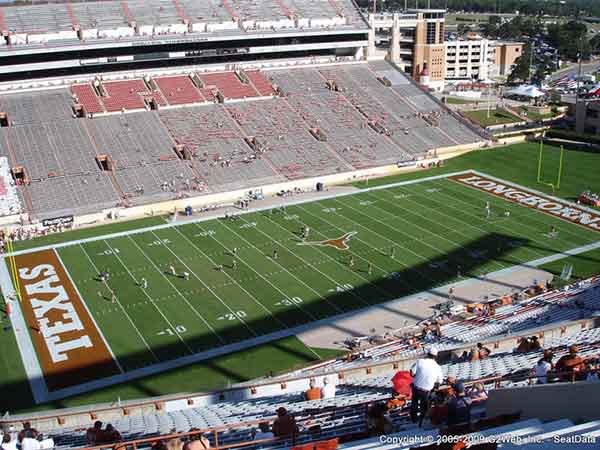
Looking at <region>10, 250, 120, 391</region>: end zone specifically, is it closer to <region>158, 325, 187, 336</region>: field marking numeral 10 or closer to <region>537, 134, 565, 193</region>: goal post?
<region>158, 325, 187, 336</region>: field marking numeral 10

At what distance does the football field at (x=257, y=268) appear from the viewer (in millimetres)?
22250

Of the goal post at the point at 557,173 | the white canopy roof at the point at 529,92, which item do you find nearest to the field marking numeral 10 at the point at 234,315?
the goal post at the point at 557,173

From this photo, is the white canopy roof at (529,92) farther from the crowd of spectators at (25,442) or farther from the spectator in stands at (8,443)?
the spectator in stands at (8,443)

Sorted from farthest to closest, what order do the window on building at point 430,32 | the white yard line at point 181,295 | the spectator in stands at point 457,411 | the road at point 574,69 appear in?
the road at point 574,69 → the window on building at point 430,32 → the white yard line at point 181,295 → the spectator in stands at point 457,411

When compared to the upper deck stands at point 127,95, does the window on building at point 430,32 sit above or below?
above

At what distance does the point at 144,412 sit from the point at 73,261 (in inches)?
A: 663

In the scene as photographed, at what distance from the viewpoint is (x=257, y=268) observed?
27.8m

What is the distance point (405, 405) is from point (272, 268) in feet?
59.1

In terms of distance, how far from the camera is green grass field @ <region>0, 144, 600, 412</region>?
2133cm

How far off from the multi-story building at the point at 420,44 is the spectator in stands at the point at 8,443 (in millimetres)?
65347

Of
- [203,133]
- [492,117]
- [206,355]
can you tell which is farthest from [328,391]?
[492,117]

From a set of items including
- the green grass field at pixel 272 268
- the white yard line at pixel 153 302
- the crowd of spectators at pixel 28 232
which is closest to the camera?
the green grass field at pixel 272 268

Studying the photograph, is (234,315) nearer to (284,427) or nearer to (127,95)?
(284,427)

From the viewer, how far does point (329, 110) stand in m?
48.5
